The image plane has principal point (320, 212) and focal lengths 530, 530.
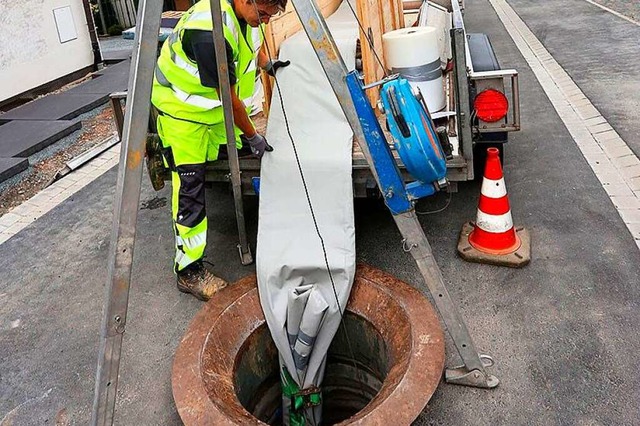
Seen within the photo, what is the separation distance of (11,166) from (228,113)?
3.66 m

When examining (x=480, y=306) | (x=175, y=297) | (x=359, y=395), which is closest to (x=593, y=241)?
(x=480, y=306)

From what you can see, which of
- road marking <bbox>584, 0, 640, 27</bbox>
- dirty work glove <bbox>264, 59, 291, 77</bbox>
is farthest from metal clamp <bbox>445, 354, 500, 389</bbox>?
road marking <bbox>584, 0, 640, 27</bbox>

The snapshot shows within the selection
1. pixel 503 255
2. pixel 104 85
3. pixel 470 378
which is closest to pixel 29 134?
pixel 104 85

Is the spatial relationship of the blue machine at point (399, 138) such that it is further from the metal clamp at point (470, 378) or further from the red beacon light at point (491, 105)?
the red beacon light at point (491, 105)

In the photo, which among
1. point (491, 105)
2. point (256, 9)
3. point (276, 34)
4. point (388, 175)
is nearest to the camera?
point (388, 175)

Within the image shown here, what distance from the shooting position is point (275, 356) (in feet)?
8.86

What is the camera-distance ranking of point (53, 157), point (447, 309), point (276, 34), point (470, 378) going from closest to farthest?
point (447, 309)
point (470, 378)
point (276, 34)
point (53, 157)

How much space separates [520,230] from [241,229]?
72.7 inches

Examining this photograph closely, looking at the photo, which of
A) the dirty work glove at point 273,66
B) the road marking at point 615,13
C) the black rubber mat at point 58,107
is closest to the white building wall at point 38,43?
the black rubber mat at point 58,107

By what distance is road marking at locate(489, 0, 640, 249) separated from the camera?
12.4 ft

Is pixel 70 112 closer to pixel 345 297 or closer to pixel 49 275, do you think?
pixel 49 275

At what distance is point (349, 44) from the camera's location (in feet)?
12.7

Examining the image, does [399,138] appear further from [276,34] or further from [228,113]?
[276,34]

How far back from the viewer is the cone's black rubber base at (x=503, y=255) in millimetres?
3244
